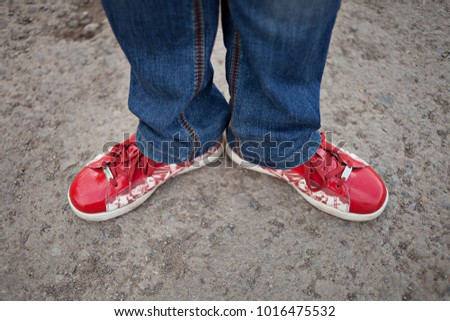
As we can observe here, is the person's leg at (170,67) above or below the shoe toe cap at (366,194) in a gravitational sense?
above

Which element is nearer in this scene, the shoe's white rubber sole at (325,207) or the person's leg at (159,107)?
the person's leg at (159,107)

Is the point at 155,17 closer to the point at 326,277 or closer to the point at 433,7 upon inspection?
the point at 326,277

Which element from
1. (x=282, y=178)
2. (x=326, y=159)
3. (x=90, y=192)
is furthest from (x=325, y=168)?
(x=90, y=192)

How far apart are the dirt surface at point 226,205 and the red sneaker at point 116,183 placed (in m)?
0.05

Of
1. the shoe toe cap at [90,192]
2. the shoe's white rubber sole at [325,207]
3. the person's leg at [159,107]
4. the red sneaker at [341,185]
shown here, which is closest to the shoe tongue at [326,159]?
the red sneaker at [341,185]

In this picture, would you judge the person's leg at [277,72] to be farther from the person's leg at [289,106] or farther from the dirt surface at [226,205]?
the dirt surface at [226,205]

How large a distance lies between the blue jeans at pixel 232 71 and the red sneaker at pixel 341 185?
0.06 meters

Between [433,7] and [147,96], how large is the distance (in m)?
1.53

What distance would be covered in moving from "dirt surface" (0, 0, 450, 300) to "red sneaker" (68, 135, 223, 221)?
53mm

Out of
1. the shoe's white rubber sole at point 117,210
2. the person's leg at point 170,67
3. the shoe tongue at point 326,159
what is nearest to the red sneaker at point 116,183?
the shoe's white rubber sole at point 117,210

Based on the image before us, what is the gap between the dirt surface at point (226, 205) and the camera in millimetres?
1038

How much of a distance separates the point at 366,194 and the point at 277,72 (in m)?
0.56

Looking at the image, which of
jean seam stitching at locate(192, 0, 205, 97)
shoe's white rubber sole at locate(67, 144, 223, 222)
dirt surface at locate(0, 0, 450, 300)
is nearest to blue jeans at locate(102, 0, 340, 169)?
jean seam stitching at locate(192, 0, 205, 97)

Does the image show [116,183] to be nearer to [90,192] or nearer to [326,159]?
[90,192]
